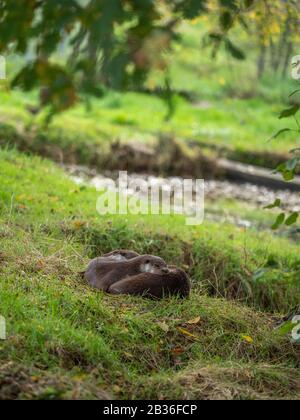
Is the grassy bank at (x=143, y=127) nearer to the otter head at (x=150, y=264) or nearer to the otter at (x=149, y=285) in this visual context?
the otter head at (x=150, y=264)

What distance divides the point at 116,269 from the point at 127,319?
0.61m

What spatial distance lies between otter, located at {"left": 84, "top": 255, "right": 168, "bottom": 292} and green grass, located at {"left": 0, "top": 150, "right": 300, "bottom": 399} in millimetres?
106

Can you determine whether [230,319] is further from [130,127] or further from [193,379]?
[130,127]

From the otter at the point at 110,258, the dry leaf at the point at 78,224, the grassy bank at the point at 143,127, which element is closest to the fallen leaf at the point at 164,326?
the otter at the point at 110,258

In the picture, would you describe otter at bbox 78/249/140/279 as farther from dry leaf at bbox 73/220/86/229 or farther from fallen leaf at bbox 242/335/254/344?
fallen leaf at bbox 242/335/254/344

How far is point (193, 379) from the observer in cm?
436

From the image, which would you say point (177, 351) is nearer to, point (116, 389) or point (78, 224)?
point (116, 389)

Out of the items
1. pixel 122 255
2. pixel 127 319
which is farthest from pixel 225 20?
pixel 122 255

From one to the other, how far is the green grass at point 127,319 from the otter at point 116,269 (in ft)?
0.35

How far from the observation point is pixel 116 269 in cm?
543

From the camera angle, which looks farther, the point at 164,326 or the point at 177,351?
the point at 164,326

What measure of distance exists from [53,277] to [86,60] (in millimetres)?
2494

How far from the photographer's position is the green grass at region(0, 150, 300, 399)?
4.23 meters

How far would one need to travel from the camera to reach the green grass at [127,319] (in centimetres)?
423
